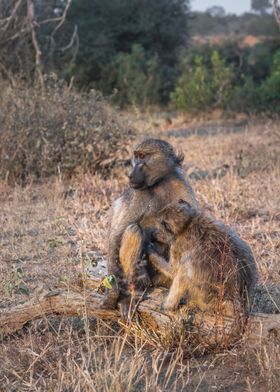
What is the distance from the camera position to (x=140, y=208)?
4.04m

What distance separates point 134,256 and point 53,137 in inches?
185

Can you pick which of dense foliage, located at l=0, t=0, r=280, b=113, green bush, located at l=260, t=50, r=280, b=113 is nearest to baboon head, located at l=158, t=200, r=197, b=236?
dense foliage, located at l=0, t=0, r=280, b=113

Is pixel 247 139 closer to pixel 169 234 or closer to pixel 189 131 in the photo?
pixel 189 131

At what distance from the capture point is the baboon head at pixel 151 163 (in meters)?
4.12

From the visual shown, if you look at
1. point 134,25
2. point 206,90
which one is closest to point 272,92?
point 206,90

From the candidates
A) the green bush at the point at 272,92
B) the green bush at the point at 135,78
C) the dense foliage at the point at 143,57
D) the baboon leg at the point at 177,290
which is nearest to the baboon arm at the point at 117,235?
the baboon leg at the point at 177,290

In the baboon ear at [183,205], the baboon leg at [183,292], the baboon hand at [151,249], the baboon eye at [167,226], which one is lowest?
the baboon leg at [183,292]

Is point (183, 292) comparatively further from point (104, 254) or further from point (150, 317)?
point (104, 254)

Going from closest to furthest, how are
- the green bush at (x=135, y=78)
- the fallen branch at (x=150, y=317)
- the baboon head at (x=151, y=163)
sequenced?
1. the fallen branch at (x=150, y=317)
2. the baboon head at (x=151, y=163)
3. the green bush at (x=135, y=78)

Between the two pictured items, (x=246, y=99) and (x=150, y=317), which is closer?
(x=150, y=317)

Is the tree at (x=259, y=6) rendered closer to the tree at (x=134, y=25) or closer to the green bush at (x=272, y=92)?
the tree at (x=134, y=25)

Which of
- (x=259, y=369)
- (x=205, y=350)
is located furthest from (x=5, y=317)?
(x=259, y=369)

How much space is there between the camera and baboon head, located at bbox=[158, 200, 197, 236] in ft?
11.9

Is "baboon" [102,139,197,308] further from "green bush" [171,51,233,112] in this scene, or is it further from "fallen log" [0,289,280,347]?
"green bush" [171,51,233,112]
